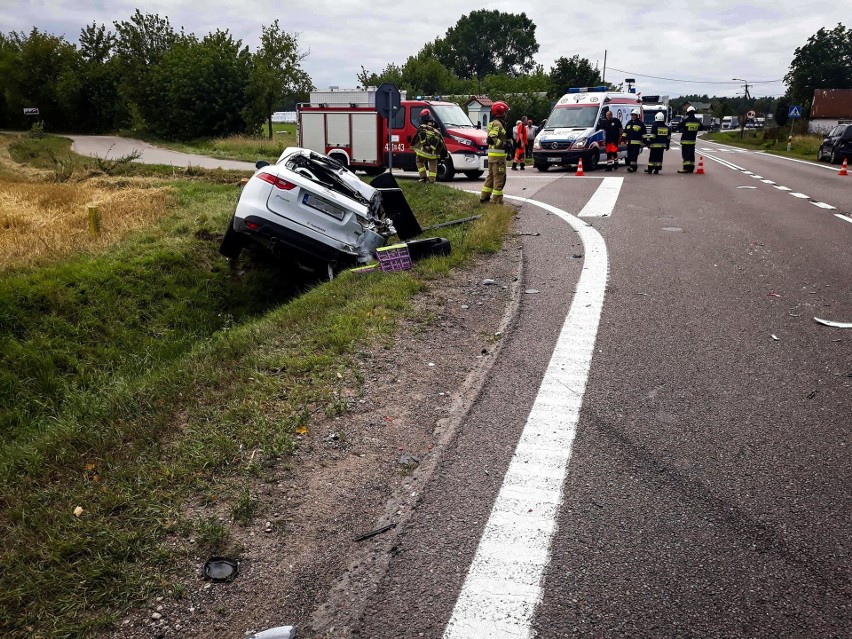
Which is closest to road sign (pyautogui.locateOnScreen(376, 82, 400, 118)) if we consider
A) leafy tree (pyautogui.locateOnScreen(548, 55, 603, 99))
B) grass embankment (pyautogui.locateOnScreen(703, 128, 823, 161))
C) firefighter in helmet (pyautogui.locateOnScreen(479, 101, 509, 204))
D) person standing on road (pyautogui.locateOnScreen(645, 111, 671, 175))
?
firefighter in helmet (pyautogui.locateOnScreen(479, 101, 509, 204))

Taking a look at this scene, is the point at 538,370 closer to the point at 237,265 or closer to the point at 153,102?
the point at 237,265

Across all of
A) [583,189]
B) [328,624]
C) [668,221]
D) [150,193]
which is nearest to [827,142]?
[583,189]

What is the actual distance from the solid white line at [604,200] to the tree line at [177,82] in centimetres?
2145

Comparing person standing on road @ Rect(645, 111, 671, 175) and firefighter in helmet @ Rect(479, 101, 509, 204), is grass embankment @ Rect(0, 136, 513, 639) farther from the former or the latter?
person standing on road @ Rect(645, 111, 671, 175)

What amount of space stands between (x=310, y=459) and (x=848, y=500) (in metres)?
2.50

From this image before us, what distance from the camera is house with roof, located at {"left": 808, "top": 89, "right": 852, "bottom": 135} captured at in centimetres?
7700

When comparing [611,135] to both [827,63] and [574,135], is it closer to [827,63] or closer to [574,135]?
[574,135]

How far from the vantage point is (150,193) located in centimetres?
1519

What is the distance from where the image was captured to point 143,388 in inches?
204

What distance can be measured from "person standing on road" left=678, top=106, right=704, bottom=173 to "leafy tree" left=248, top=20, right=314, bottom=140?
20.8 meters

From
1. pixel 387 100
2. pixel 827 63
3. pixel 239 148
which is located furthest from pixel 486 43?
pixel 387 100

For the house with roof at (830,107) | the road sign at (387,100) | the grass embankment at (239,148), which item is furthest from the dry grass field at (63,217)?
the house with roof at (830,107)

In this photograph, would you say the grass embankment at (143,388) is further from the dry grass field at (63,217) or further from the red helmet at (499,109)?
the red helmet at (499,109)

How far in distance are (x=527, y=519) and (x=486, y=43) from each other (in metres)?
117
